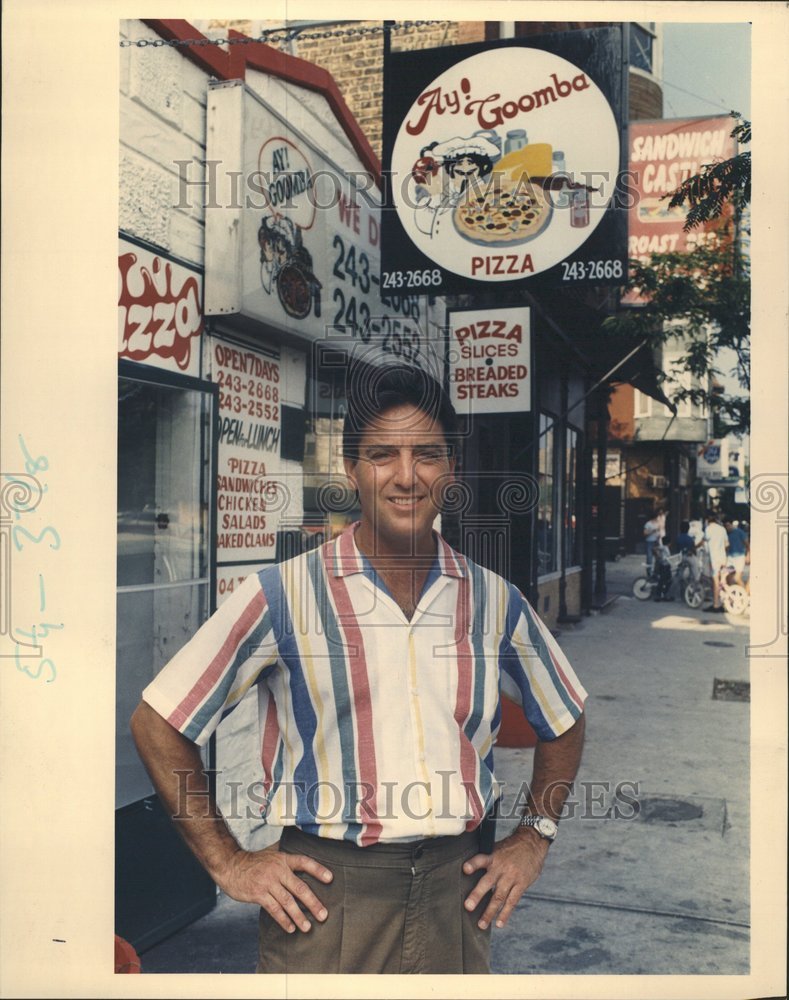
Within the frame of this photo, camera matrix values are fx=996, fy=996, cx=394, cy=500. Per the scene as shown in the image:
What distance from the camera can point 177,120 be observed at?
3889mm

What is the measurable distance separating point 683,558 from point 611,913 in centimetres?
162

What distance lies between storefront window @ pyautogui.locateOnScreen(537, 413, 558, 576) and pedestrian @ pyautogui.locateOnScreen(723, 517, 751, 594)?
66cm

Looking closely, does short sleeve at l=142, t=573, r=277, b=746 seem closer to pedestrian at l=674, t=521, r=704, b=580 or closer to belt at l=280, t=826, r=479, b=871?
belt at l=280, t=826, r=479, b=871

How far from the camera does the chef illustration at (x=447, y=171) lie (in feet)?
12.1

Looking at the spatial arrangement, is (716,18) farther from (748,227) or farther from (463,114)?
(463,114)

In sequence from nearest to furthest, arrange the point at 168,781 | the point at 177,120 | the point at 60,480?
the point at 168,781 → the point at 60,480 → the point at 177,120

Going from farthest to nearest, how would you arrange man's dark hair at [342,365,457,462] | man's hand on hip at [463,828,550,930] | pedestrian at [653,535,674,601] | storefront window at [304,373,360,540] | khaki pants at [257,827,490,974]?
pedestrian at [653,535,674,601]
storefront window at [304,373,360,540]
man's dark hair at [342,365,457,462]
man's hand on hip at [463,828,550,930]
khaki pants at [257,827,490,974]

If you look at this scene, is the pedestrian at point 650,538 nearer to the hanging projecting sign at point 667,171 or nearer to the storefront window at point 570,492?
the storefront window at point 570,492

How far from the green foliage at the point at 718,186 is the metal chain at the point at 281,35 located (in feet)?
3.64

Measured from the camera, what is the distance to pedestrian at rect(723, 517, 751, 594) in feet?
12.1

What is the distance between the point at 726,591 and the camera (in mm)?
3732

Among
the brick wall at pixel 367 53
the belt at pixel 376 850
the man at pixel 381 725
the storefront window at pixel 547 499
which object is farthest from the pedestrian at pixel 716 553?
the brick wall at pixel 367 53

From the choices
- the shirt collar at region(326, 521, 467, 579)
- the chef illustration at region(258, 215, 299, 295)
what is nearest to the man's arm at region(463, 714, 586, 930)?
the shirt collar at region(326, 521, 467, 579)

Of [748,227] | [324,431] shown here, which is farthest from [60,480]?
[748,227]
